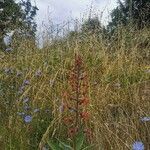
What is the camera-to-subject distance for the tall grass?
3629 mm

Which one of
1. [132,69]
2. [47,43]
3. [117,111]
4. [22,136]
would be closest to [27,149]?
[22,136]

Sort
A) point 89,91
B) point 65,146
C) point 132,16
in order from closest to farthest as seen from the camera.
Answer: point 65,146 → point 89,91 → point 132,16

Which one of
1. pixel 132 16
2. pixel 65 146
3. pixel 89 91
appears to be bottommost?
pixel 65 146

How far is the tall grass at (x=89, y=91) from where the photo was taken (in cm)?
363

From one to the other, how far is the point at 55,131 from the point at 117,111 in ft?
1.84

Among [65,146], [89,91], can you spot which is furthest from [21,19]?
[65,146]

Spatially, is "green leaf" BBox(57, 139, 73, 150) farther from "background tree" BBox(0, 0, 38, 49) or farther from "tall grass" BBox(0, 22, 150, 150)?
"background tree" BBox(0, 0, 38, 49)

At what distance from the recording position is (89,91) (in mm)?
4465

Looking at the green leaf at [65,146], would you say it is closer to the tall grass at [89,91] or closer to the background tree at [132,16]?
the tall grass at [89,91]

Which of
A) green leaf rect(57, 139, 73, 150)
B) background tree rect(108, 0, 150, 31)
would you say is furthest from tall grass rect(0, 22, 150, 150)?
green leaf rect(57, 139, 73, 150)

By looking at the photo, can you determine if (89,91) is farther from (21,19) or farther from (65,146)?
(21,19)

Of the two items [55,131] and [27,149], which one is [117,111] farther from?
[27,149]

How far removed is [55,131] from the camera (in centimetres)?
387

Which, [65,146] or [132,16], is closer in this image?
[65,146]
